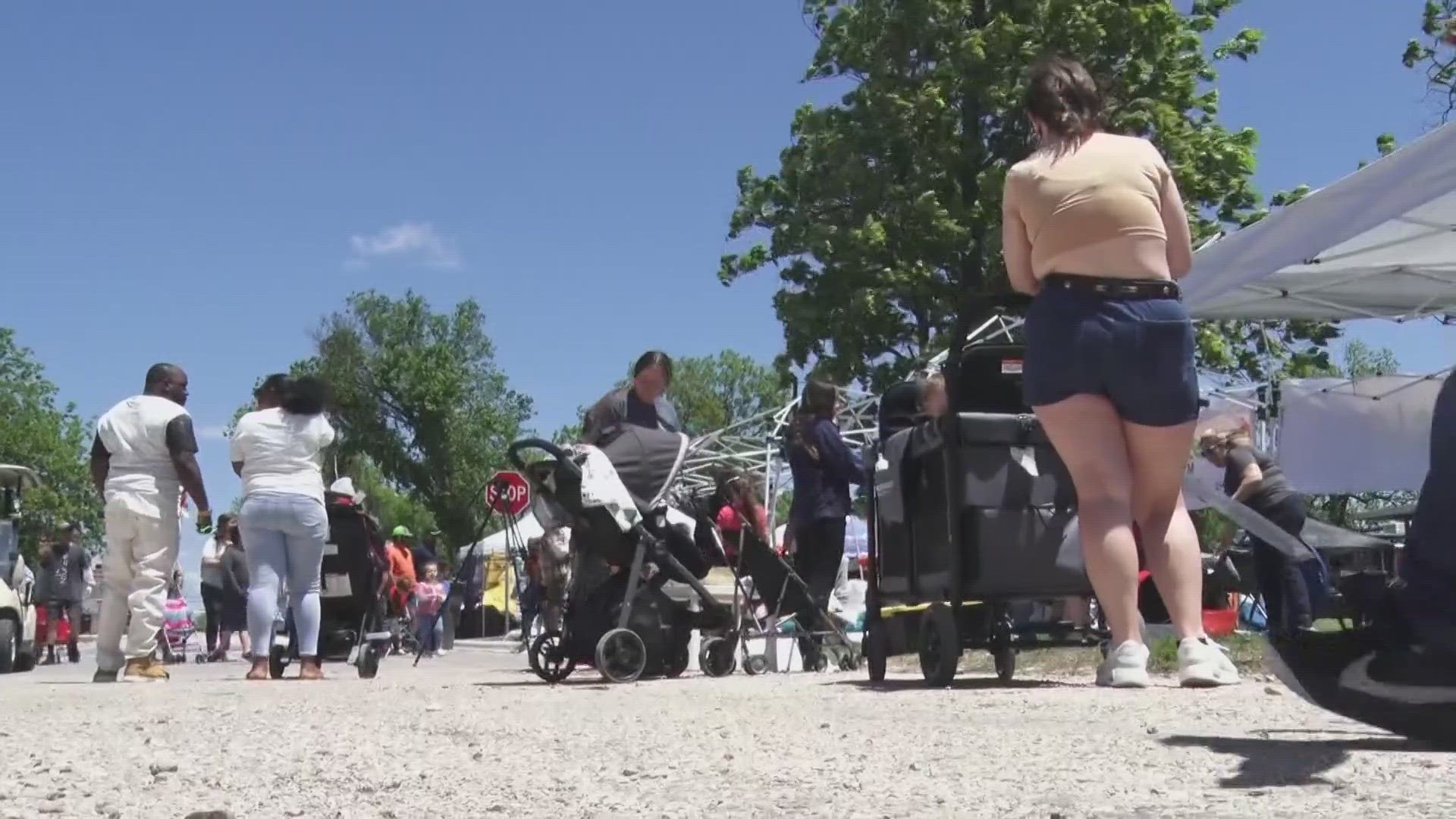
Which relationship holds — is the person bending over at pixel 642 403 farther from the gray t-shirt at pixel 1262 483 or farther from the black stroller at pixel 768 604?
the gray t-shirt at pixel 1262 483

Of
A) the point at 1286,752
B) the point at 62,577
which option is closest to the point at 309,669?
the point at 1286,752

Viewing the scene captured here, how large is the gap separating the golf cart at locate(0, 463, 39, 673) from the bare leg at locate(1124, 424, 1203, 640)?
1368 centimetres

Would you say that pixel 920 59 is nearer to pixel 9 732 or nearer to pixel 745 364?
pixel 9 732

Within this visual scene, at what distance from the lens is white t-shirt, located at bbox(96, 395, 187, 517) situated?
29.9 feet

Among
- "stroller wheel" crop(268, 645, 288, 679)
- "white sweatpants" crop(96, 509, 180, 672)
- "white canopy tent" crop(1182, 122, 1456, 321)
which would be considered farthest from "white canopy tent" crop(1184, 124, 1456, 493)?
"white sweatpants" crop(96, 509, 180, 672)

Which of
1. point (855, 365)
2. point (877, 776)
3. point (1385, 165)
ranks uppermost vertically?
point (855, 365)

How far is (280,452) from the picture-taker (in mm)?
9211

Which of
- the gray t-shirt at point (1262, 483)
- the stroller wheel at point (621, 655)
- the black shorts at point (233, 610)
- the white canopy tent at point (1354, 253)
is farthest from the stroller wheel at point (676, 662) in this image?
the black shorts at point (233, 610)

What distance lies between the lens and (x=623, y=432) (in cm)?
885

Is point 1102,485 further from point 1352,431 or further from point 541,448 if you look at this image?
point 1352,431

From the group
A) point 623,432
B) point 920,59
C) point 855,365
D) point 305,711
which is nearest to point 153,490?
point 623,432

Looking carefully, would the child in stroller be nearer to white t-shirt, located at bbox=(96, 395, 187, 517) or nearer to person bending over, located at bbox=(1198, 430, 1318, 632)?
white t-shirt, located at bbox=(96, 395, 187, 517)

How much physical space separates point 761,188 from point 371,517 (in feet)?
61.4

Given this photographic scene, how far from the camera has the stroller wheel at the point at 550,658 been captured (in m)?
8.75
